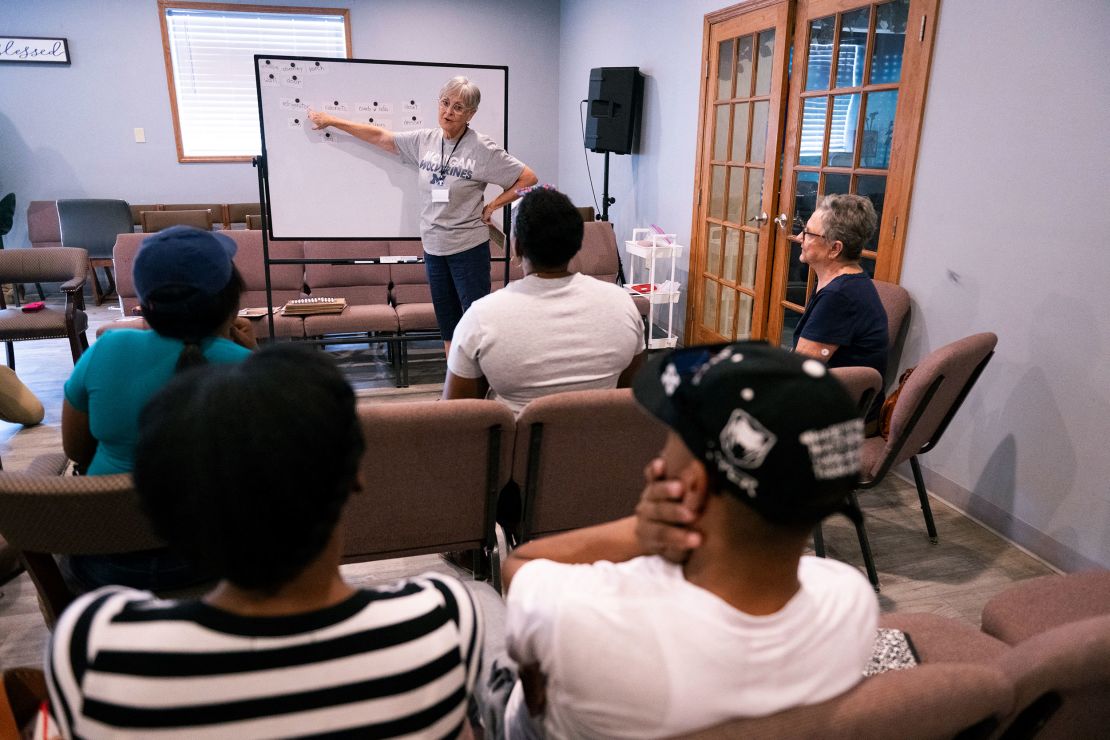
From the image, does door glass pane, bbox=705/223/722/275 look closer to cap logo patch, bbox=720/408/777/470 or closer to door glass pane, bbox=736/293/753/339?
door glass pane, bbox=736/293/753/339

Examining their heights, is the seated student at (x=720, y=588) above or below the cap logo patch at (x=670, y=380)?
below

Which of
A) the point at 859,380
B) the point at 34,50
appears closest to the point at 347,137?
the point at 859,380

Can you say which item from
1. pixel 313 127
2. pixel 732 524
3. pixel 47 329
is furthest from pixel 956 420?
pixel 47 329

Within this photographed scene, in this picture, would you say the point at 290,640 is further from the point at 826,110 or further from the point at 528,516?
the point at 826,110

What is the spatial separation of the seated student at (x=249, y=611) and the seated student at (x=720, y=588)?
0.57 ft

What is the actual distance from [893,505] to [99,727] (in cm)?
275

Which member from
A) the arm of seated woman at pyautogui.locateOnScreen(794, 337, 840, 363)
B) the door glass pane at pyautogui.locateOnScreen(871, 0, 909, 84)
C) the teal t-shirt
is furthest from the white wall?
the teal t-shirt

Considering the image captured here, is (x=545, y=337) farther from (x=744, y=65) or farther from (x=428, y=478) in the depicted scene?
(x=744, y=65)

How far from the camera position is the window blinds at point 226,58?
6664 millimetres

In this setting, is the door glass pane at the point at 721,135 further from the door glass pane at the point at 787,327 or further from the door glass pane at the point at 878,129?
the door glass pane at the point at 878,129

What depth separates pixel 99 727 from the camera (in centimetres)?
63

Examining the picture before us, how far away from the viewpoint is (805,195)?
3.69 m

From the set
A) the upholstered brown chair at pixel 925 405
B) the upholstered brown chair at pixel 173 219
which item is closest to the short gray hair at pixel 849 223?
the upholstered brown chair at pixel 925 405

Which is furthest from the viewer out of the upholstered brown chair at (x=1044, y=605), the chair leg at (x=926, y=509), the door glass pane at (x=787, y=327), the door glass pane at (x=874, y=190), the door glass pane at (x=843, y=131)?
the door glass pane at (x=787, y=327)
